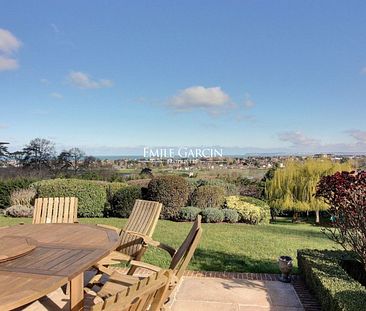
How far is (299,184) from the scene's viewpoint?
14977 millimetres

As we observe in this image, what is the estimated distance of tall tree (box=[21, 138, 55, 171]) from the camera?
19.1 metres

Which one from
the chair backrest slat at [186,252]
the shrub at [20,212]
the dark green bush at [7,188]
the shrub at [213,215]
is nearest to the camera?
the chair backrest slat at [186,252]

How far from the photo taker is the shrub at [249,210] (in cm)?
1089

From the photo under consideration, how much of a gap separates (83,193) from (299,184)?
9453 millimetres

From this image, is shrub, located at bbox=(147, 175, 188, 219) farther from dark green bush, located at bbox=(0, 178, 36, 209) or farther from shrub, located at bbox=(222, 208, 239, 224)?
dark green bush, located at bbox=(0, 178, 36, 209)

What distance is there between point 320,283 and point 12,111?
17.0 meters

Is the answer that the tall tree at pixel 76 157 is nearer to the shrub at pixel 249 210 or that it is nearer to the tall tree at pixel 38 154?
the tall tree at pixel 38 154

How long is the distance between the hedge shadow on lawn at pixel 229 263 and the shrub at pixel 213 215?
423 centimetres

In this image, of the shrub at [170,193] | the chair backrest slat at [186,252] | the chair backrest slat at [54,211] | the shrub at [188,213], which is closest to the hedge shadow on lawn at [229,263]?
the chair backrest slat at [54,211]

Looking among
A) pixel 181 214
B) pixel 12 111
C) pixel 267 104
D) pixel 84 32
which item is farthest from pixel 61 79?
pixel 267 104

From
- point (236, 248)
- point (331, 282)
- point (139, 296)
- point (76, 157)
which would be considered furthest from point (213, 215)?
point (76, 157)

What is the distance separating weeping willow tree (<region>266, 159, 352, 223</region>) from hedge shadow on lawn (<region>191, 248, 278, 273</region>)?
9572 mm

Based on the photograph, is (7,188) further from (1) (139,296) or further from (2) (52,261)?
(1) (139,296)

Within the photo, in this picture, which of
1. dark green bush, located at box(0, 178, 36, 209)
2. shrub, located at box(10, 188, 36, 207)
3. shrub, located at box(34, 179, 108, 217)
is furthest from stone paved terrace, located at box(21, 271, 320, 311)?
dark green bush, located at box(0, 178, 36, 209)
